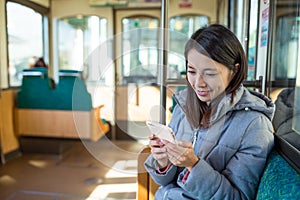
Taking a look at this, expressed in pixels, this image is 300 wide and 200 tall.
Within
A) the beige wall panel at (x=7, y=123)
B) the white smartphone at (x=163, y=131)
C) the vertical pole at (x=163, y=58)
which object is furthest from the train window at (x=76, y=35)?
the white smartphone at (x=163, y=131)

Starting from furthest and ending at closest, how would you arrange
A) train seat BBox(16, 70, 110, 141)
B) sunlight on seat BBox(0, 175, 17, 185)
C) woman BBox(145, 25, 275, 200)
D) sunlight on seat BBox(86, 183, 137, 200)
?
train seat BBox(16, 70, 110, 141), sunlight on seat BBox(0, 175, 17, 185), sunlight on seat BBox(86, 183, 137, 200), woman BBox(145, 25, 275, 200)

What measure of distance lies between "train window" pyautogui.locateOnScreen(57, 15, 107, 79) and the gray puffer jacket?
3.90 metres

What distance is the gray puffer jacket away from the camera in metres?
0.85

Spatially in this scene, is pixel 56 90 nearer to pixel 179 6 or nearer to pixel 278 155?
pixel 179 6

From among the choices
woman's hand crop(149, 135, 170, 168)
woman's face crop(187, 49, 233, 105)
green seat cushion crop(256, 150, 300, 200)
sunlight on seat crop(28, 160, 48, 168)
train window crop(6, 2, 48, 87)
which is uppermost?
train window crop(6, 2, 48, 87)

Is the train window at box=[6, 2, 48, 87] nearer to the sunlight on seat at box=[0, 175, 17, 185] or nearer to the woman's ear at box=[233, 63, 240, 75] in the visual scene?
the sunlight on seat at box=[0, 175, 17, 185]

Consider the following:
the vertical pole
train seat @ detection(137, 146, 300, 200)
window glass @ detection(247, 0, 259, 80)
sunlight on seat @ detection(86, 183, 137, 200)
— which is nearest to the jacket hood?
train seat @ detection(137, 146, 300, 200)

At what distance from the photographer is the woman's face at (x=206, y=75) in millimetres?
877

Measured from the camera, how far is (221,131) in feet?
3.12

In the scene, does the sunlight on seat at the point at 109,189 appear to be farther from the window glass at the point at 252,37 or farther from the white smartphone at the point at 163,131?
the white smartphone at the point at 163,131

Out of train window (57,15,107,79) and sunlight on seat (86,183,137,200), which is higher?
train window (57,15,107,79)

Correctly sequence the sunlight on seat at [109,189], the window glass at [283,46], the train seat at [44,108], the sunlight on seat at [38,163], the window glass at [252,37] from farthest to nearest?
the train seat at [44,108] → the sunlight on seat at [38,163] → the sunlight on seat at [109,189] → the window glass at [283,46] → the window glass at [252,37]

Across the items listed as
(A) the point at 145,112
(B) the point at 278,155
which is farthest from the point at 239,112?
(A) the point at 145,112

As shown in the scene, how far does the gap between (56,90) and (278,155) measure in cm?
327
